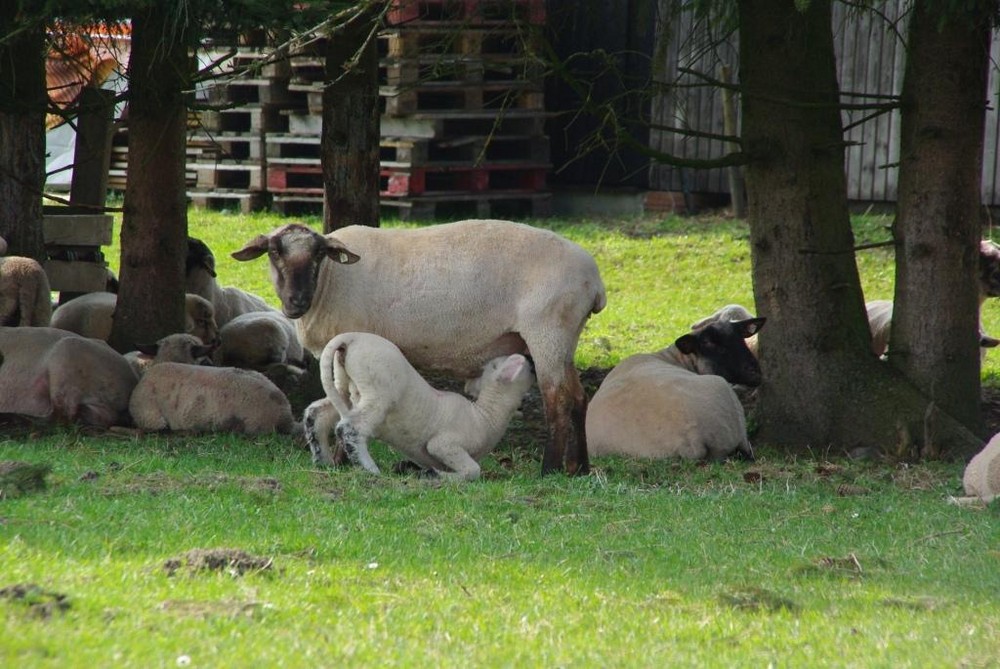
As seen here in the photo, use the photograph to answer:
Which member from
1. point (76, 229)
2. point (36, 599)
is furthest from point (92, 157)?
point (36, 599)

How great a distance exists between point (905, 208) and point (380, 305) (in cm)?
393

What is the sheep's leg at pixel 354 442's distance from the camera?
27.4 ft

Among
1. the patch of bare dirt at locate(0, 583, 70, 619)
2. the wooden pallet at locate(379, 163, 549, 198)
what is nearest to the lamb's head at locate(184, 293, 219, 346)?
the wooden pallet at locate(379, 163, 549, 198)

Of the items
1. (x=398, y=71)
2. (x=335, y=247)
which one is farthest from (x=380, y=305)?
(x=398, y=71)

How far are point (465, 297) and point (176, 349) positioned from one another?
3.11 meters

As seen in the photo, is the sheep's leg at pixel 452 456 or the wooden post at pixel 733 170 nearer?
the sheep's leg at pixel 452 456

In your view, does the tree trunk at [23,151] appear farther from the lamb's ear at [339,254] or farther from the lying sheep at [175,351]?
the lamb's ear at [339,254]

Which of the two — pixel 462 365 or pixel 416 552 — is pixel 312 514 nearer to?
pixel 416 552

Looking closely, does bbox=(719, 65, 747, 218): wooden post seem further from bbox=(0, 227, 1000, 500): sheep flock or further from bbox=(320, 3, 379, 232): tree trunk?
bbox=(0, 227, 1000, 500): sheep flock

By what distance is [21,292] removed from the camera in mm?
11891

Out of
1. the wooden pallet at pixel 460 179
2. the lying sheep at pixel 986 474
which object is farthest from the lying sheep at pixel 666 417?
the wooden pallet at pixel 460 179

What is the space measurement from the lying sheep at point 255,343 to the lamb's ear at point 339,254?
4.39m

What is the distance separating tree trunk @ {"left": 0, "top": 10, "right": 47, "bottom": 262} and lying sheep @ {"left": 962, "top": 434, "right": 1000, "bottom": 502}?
7.57m

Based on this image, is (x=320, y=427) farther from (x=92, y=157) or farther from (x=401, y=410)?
(x=92, y=157)
